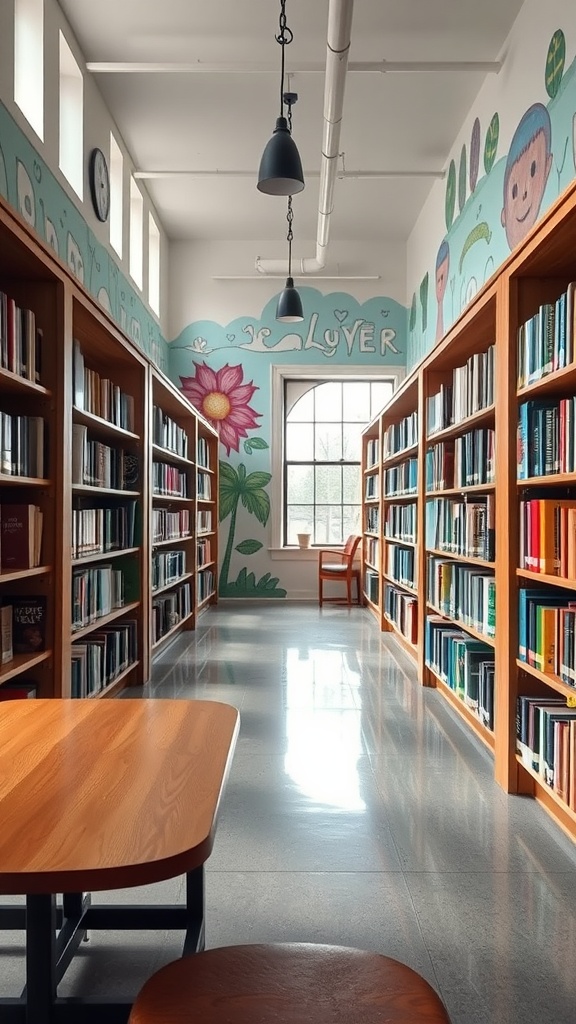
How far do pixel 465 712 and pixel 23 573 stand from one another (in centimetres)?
239

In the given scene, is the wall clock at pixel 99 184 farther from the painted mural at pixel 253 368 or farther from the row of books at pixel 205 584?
the row of books at pixel 205 584

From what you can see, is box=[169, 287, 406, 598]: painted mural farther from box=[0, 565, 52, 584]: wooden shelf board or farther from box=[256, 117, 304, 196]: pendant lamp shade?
box=[0, 565, 52, 584]: wooden shelf board

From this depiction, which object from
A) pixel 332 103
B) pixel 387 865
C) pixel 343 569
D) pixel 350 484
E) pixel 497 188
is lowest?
pixel 387 865

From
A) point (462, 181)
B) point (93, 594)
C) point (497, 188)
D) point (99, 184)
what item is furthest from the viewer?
point (462, 181)

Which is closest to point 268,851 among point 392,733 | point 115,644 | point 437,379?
point 392,733

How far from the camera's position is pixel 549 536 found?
2.66 m

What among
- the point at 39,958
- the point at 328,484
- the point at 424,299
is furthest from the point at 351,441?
the point at 39,958

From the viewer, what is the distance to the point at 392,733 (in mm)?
3680

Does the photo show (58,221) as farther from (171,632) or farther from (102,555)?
(171,632)

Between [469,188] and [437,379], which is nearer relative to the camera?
[437,379]

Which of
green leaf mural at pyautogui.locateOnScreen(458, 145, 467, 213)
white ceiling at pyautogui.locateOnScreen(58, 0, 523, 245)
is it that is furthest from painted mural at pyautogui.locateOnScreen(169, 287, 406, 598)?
green leaf mural at pyautogui.locateOnScreen(458, 145, 467, 213)

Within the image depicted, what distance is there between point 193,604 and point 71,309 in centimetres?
449

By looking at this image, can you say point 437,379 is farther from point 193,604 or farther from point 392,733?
point 193,604

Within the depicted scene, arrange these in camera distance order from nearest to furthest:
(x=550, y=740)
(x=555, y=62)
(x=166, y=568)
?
(x=550, y=740) → (x=555, y=62) → (x=166, y=568)
